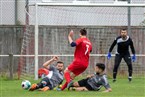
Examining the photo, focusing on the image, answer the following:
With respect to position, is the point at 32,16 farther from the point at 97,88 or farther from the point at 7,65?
the point at 97,88

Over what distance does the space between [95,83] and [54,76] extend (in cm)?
109

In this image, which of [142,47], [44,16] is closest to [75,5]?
[44,16]

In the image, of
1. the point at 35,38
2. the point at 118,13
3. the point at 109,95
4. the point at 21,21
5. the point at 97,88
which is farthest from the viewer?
the point at 21,21

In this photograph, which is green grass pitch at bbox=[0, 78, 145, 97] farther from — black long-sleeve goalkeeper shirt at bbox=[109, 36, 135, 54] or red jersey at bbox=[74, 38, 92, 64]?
black long-sleeve goalkeeper shirt at bbox=[109, 36, 135, 54]

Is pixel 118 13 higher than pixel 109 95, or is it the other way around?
pixel 118 13

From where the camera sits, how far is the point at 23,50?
2408 cm

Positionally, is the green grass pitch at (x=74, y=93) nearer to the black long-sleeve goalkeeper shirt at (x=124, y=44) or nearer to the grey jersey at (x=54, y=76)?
the grey jersey at (x=54, y=76)

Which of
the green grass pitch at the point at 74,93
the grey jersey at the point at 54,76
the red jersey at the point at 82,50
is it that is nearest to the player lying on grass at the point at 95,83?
the green grass pitch at the point at 74,93

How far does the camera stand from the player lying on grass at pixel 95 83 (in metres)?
17.0

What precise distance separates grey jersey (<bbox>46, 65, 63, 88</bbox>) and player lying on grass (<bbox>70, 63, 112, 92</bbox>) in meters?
0.42

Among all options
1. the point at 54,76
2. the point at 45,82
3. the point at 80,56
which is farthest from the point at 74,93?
the point at 80,56

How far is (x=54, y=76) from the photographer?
17531 mm

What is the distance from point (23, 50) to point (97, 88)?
7.21 meters

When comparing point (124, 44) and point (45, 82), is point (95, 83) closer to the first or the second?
point (45, 82)
